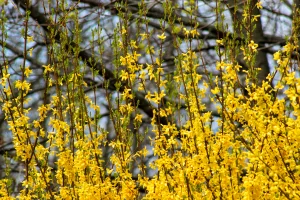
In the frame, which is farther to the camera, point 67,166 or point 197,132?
point 67,166

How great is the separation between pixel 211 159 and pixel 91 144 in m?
0.87

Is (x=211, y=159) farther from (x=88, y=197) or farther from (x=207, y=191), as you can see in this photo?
(x=88, y=197)

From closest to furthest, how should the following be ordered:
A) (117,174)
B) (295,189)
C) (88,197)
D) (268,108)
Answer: (295,189) < (268,108) < (88,197) < (117,174)

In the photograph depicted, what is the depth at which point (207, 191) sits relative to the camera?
144 inches

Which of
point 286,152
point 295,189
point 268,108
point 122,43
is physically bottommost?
point 295,189

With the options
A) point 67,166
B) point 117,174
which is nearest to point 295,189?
point 117,174

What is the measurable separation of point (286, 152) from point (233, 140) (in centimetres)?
50

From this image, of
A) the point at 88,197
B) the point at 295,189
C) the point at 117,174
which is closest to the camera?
the point at 295,189

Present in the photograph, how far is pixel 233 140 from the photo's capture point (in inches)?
153

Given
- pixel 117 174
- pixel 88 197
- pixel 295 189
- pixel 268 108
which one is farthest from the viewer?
pixel 117 174

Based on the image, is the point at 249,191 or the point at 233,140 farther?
the point at 233,140

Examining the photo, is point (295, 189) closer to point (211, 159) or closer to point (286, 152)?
point (286, 152)

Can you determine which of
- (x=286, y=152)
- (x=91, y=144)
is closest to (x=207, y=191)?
(x=286, y=152)

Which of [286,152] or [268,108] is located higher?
[268,108]
